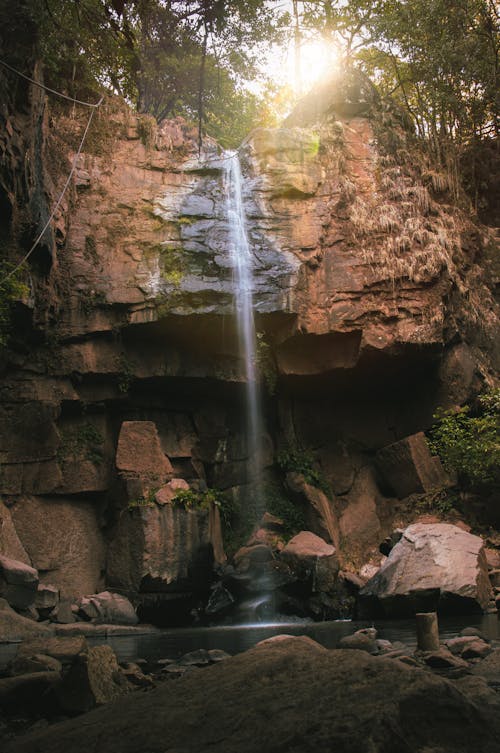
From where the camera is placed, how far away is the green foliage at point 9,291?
36.7 feet

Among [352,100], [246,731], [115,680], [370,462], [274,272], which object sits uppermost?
[352,100]

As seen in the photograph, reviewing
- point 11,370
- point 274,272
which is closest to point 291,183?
point 274,272

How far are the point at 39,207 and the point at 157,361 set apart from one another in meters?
5.08

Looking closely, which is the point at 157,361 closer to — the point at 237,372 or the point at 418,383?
the point at 237,372

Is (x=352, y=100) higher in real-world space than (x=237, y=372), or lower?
higher

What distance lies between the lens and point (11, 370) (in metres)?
14.0

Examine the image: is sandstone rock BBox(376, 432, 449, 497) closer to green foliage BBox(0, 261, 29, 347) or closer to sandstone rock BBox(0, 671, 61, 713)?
green foliage BBox(0, 261, 29, 347)

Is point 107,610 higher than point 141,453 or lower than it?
lower

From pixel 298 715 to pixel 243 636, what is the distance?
7.48m

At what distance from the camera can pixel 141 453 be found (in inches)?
562

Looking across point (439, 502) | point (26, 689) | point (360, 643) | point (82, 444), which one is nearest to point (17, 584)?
point (82, 444)

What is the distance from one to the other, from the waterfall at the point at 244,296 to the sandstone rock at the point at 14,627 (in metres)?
7.69

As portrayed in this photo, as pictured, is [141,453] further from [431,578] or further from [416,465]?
[431,578]

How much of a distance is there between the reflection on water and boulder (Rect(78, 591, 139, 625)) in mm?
1115
